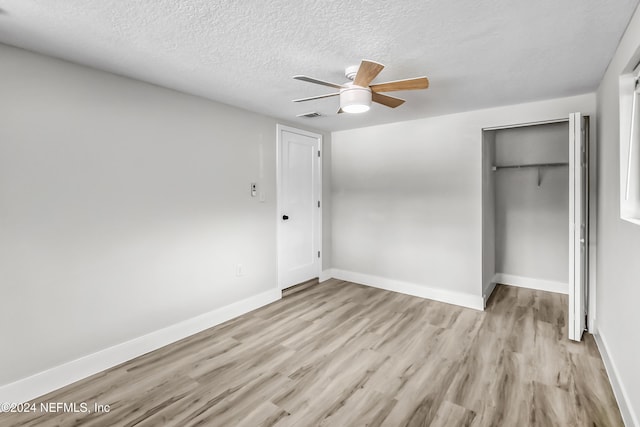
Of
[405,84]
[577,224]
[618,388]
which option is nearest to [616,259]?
[577,224]

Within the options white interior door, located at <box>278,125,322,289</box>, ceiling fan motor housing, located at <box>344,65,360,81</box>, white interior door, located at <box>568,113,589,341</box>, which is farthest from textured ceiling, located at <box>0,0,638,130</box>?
white interior door, located at <box>278,125,322,289</box>

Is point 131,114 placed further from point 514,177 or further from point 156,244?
point 514,177

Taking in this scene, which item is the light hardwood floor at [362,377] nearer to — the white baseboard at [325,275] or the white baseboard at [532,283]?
the white baseboard at [532,283]

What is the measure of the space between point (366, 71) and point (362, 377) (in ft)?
7.21

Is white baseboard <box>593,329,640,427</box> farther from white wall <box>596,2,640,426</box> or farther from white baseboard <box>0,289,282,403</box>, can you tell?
white baseboard <box>0,289,282,403</box>

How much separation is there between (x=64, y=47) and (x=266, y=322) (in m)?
2.86

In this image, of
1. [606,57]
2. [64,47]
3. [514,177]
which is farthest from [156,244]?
[514,177]

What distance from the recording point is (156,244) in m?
2.89

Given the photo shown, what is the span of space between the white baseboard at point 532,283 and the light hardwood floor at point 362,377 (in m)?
0.81

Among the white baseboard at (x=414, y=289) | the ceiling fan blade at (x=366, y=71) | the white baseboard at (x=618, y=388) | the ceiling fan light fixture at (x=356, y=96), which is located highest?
the ceiling fan blade at (x=366, y=71)

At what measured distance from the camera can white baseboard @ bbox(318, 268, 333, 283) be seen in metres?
4.94

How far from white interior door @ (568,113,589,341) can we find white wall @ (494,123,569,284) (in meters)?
1.46

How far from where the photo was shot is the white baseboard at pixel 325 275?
494cm

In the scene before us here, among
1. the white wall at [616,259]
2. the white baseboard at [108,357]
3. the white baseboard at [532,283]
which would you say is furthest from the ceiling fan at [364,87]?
the white baseboard at [532,283]
